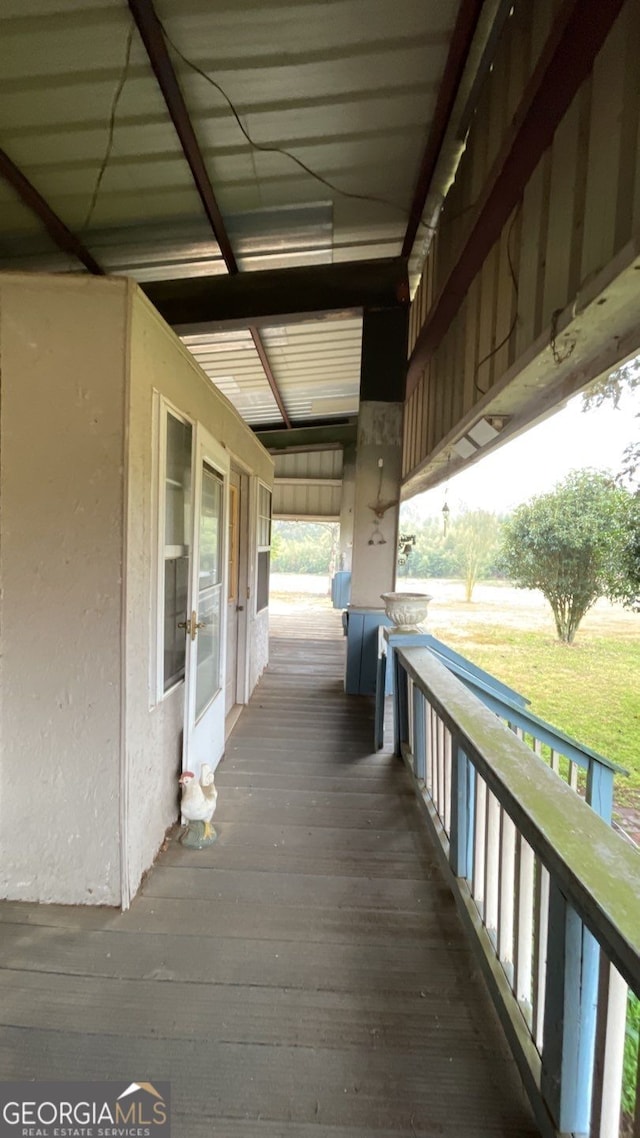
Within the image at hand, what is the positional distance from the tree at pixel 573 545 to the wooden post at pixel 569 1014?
80.9 inches

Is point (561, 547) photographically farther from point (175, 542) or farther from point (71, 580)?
point (71, 580)

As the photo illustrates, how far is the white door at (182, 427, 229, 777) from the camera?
7.18ft

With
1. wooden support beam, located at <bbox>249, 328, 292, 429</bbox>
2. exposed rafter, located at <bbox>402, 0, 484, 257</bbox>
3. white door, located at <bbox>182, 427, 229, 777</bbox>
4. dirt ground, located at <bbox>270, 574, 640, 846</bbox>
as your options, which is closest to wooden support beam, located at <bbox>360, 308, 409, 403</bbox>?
exposed rafter, located at <bbox>402, 0, 484, 257</bbox>

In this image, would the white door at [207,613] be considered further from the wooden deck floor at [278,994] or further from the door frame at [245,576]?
the door frame at [245,576]

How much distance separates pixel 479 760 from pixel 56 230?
140 inches

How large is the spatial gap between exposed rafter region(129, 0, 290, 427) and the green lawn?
15.8 ft

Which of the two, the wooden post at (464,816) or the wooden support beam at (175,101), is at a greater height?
the wooden support beam at (175,101)

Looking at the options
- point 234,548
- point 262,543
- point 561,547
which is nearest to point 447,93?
point 234,548

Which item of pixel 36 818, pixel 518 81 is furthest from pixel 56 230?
pixel 36 818

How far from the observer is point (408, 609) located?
301 cm

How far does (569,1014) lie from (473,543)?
6.24 m

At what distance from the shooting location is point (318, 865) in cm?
200

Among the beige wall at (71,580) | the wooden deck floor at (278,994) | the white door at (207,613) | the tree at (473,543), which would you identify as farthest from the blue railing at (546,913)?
the tree at (473,543)

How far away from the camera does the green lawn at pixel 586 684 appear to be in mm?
4016
